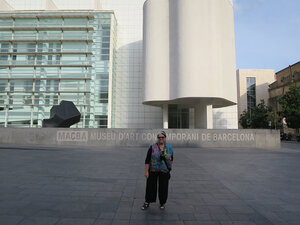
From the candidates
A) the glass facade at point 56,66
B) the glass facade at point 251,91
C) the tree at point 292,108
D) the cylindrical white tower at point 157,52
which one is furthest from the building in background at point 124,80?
the glass facade at point 251,91

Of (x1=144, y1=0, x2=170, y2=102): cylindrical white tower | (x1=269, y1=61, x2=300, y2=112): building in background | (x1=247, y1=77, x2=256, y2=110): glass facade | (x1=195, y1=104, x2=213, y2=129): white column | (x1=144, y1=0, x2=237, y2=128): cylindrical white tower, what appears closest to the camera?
(x1=144, y1=0, x2=237, y2=128): cylindrical white tower

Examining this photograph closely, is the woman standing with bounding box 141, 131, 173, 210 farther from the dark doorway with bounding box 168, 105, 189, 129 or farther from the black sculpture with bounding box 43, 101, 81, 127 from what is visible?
the dark doorway with bounding box 168, 105, 189, 129

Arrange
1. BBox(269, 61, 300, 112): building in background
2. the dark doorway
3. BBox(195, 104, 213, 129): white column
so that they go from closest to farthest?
BBox(195, 104, 213, 129): white column < the dark doorway < BBox(269, 61, 300, 112): building in background

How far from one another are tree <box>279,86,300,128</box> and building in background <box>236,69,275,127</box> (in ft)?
98.0

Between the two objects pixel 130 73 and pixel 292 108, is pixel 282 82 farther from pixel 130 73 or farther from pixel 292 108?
pixel 130 73

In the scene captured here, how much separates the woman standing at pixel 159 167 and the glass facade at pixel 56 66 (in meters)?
29.3

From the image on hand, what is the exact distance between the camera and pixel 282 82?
173ft

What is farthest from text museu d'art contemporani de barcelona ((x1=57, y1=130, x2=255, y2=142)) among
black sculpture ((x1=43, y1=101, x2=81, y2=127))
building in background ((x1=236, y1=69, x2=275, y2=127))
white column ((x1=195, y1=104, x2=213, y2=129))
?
building in background ((x1=236, y1=69, x2=275, y2=127))

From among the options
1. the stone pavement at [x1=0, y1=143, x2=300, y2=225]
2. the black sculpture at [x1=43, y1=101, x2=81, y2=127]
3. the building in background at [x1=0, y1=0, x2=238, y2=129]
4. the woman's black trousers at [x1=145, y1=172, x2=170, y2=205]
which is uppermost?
the building in background at [x1=0, y1=0, x2=238, y2=129]

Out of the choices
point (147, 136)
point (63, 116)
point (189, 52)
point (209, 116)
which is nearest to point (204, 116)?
point (209, 116)

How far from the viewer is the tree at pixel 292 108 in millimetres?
28328

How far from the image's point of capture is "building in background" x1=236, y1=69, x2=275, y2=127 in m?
59.3

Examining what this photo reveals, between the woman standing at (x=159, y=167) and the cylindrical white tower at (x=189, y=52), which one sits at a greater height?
the cylindrical white tower at (x=189, y=52)

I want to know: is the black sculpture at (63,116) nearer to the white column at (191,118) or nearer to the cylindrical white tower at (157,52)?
the cylindrical white tower at (157,52)
